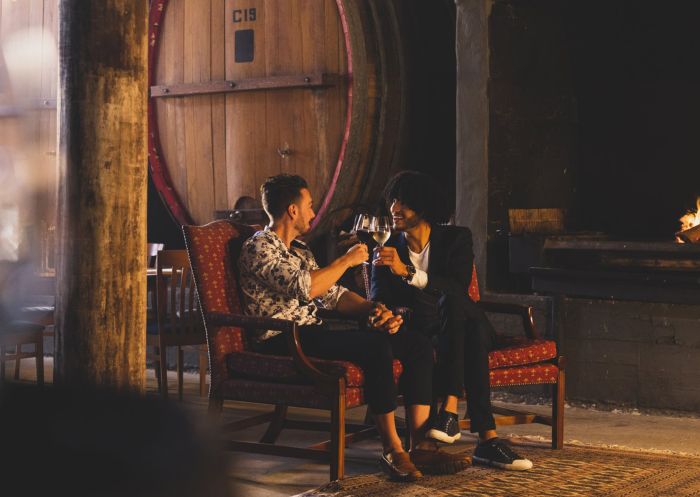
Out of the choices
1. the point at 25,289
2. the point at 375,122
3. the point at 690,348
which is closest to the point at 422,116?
the point at 375,122

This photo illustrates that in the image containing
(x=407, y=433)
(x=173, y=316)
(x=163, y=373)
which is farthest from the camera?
(x=173, y=316)

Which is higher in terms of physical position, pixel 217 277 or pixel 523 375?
pixel 217 277

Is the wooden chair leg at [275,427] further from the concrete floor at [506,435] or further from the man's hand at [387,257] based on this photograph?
the man's hand at [387,257]

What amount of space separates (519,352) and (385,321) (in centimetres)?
55

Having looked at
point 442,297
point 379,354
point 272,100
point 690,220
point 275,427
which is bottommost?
point 275,427

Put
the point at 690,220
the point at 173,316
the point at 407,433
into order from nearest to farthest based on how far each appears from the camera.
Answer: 1. the point at 407,433
2. the point at 173,316
3. the point at 690,220

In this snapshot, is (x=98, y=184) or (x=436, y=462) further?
(x=436, y=462)

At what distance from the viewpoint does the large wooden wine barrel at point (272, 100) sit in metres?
5.02

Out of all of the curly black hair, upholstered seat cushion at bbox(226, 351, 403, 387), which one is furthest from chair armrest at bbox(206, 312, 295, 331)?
the curly black hair

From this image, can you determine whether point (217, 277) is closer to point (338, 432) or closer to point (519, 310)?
point (338, 432)

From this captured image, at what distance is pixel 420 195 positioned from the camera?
386cm

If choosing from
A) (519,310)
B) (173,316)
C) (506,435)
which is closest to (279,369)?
(519,310)

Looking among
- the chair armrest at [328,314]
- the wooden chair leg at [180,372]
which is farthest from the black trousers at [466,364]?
the wooden chair leg at [180,372]

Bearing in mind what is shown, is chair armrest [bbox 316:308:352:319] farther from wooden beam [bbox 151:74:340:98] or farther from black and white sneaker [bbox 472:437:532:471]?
wooden beam [bbox 151:74:340:98]
